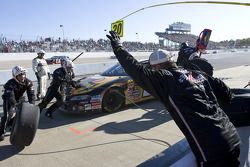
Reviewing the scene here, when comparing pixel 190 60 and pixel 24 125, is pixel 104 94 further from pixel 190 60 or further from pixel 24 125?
pixel 24 125

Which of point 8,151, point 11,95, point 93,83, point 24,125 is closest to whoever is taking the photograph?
point 24,125

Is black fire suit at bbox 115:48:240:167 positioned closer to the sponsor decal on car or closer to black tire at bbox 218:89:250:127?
black tire at bbox 218:89:250:127

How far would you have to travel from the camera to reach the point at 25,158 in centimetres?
470

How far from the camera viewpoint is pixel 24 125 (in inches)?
187

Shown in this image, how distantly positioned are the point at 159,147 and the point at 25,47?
4006 centimetres

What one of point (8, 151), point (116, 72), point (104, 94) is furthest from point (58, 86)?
point (8, 151)

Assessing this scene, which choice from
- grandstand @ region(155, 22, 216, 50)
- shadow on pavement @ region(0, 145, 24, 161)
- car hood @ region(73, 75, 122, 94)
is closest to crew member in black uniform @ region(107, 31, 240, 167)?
shadow on pavement @ region(0, 145, 24, 161)

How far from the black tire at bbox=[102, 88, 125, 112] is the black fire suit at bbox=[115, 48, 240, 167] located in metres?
4.94

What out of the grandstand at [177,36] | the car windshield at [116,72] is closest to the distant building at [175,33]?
the grandstand at [177,36]

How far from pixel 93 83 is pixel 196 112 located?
5.35 m

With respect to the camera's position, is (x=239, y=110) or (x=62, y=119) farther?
(x=62, y=119)

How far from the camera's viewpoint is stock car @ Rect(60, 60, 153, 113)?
7.08m

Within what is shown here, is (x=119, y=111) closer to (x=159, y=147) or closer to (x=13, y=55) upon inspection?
(x=159, y=147)

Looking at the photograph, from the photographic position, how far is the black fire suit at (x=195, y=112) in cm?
226
